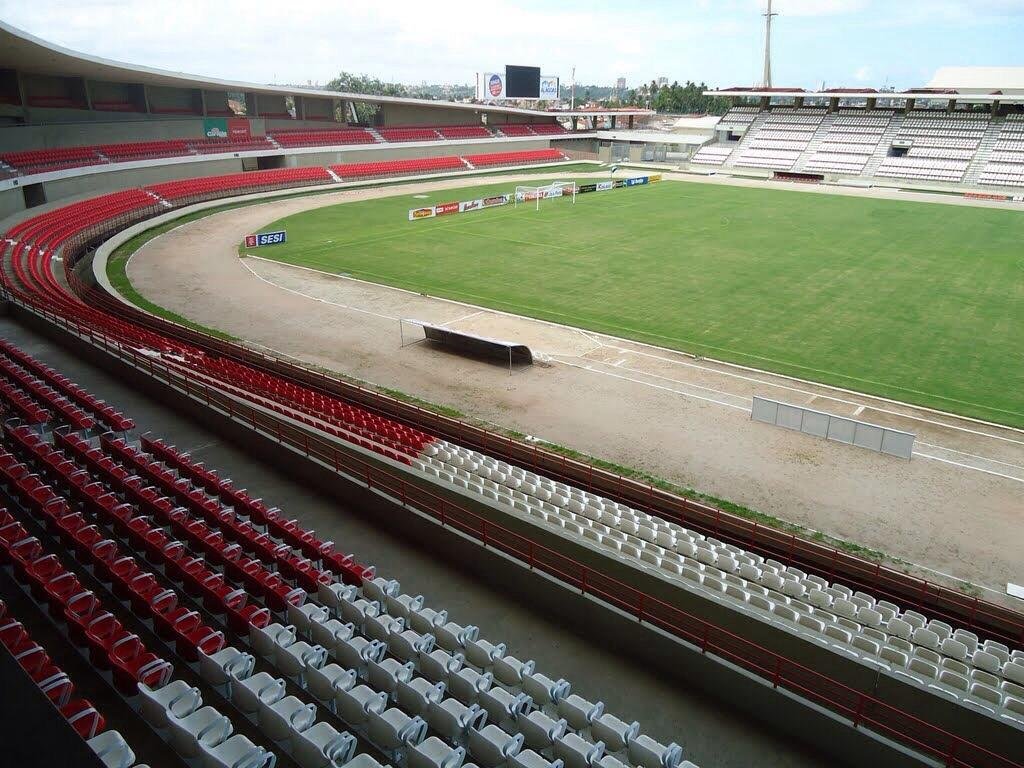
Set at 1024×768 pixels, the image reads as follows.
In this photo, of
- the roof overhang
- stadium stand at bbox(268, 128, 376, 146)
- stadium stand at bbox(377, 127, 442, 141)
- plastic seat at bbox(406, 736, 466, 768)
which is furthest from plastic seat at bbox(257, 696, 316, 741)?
the roof overhang

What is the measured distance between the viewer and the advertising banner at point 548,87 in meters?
96.3

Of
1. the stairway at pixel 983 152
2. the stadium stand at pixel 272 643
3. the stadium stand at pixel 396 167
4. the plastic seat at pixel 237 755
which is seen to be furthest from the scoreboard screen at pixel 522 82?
the plastic seat at pixel 237 755

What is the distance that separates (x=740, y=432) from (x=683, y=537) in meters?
8.12

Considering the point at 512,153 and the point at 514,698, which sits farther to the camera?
the point at 512,153

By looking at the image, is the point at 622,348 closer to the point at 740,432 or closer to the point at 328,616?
the point at 740,432

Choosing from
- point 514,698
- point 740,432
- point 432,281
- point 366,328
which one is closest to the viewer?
point 514,698

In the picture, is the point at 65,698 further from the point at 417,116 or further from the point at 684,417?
the point at 417,116

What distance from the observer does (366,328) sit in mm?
29438

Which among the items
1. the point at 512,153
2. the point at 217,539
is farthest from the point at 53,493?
the point at 512,153

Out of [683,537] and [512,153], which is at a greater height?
[512,153]

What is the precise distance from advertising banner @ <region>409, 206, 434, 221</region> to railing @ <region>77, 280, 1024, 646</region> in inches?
1229

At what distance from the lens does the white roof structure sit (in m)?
77.9

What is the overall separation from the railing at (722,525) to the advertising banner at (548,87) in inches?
3263

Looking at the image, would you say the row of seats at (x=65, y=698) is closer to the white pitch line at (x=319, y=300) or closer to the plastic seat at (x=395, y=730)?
the plastic seat at (x=395, y=730)
